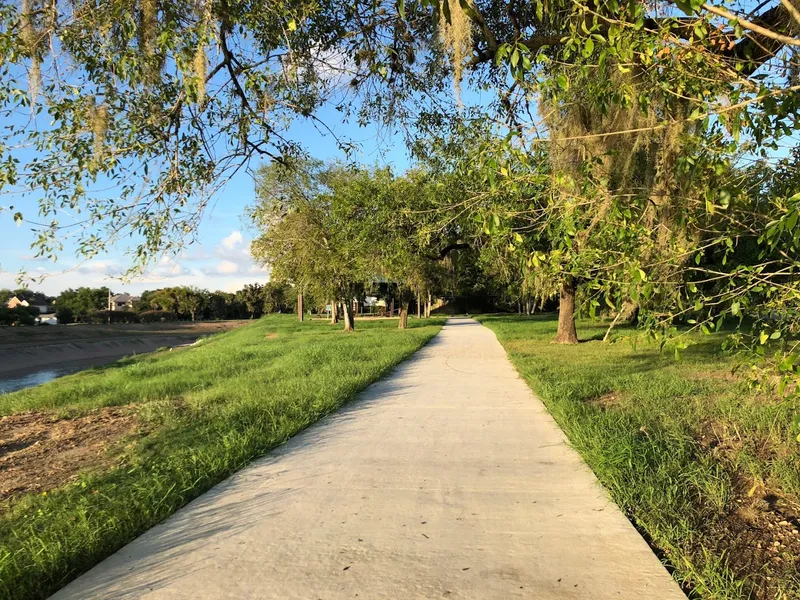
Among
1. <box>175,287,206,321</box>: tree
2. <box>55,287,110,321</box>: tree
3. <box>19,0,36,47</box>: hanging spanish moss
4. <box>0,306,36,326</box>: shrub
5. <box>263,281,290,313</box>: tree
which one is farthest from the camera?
<box>175,287,206,321</box>: tree

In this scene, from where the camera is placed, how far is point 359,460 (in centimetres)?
518

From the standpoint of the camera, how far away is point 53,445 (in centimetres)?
660

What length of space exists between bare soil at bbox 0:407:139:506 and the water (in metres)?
15.1

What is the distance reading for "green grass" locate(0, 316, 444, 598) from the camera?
10.9 feet

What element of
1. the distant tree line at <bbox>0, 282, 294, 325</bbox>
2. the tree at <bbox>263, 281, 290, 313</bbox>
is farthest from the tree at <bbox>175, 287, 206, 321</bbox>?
the tree at <bbox>263, 281, 290, 313</bbox>

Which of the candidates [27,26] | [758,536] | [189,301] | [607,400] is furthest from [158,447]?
[189,301]

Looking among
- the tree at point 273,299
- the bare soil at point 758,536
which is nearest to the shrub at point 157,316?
the tree at point 273,299

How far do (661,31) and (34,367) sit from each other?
3398 centimetres

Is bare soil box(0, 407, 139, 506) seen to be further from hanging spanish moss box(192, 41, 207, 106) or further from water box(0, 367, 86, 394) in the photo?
water box(0, 367, 86, 394)

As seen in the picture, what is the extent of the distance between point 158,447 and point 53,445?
5.51ft

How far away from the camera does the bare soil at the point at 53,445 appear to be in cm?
515

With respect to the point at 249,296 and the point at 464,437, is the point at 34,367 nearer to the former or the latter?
the point at 464,437

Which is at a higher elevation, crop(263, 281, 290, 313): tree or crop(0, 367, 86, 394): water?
crop(263, 281, 290, 313): tree

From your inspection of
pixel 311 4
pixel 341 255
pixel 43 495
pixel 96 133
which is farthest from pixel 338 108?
pixel 341 255
